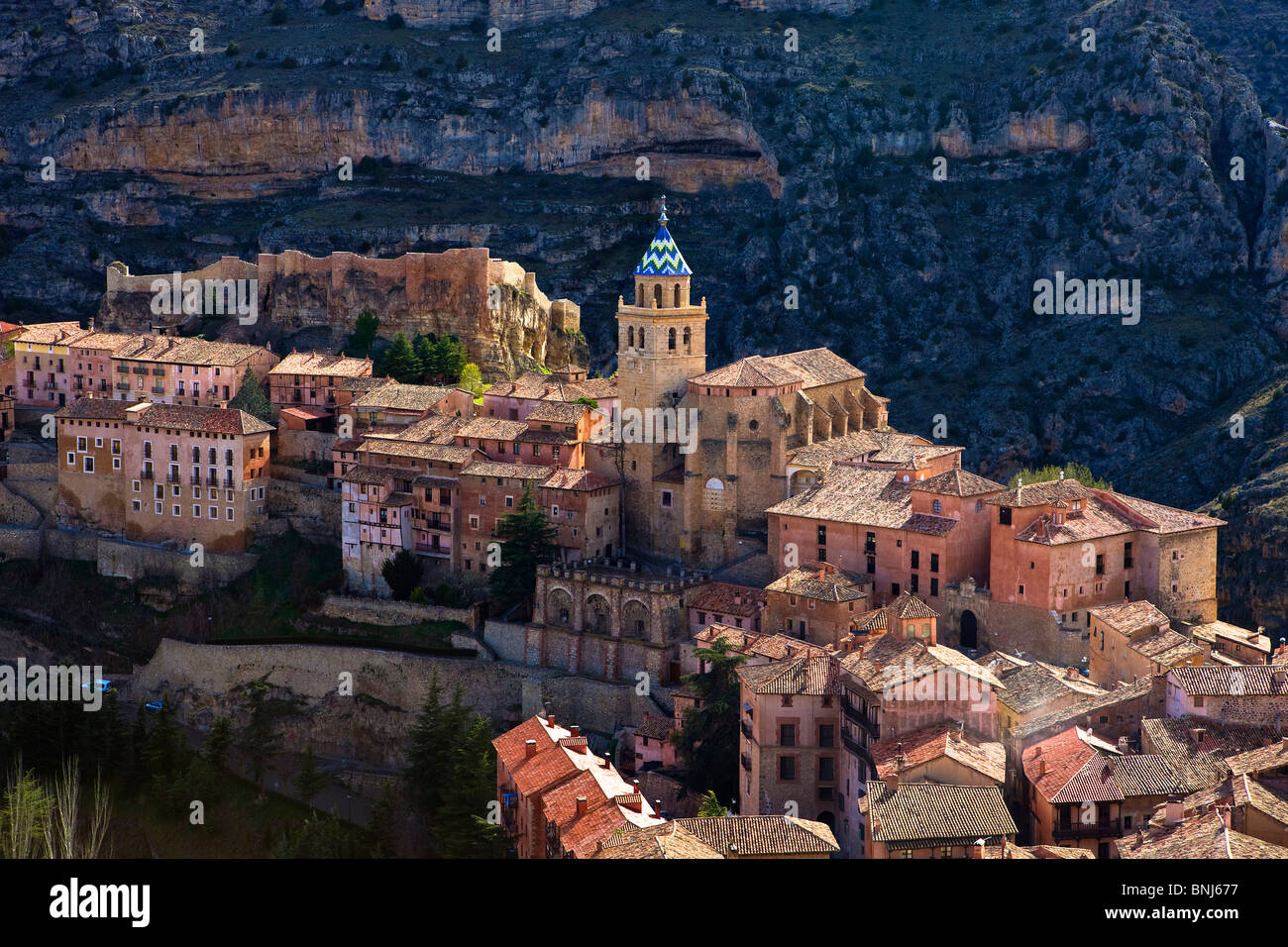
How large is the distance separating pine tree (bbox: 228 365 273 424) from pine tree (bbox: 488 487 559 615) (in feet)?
48.2

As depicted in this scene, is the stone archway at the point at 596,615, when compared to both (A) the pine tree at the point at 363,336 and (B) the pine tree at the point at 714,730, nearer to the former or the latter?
(B) the pine tree at the point at 714,730

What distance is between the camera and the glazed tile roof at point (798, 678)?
42719 mm

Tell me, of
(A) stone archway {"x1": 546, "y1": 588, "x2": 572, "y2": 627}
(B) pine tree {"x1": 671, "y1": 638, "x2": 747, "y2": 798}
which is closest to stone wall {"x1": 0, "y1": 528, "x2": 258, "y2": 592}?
(A) stone archway {"x1": 546, "y1": 588, "x2": 572, "y2": 627}

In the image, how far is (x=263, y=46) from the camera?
105375 mm

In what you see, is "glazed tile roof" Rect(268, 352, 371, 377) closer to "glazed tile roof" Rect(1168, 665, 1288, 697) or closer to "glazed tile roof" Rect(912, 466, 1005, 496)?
"glazed tile roof" Rect(912, 466, 1005, 496)

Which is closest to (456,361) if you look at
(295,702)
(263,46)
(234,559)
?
(234,559)

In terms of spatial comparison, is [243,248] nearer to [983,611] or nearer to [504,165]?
[504,165]

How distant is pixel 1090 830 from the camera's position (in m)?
37.7

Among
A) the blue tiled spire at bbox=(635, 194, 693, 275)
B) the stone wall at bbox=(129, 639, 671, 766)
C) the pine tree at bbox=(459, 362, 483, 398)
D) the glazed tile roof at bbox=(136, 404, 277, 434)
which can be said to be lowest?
the stone wall at bbox=(129, 639, 671, 766)

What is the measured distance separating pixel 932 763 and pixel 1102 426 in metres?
43.7

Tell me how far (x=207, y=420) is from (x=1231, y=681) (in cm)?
3618

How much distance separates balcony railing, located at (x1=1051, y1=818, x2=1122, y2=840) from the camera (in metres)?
37.6

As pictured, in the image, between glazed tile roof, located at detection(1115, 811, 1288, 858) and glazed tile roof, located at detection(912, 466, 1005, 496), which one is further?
glazed tile roof, located at detection(912, 466, 1005, 496)

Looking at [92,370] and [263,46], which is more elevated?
[263,46]
